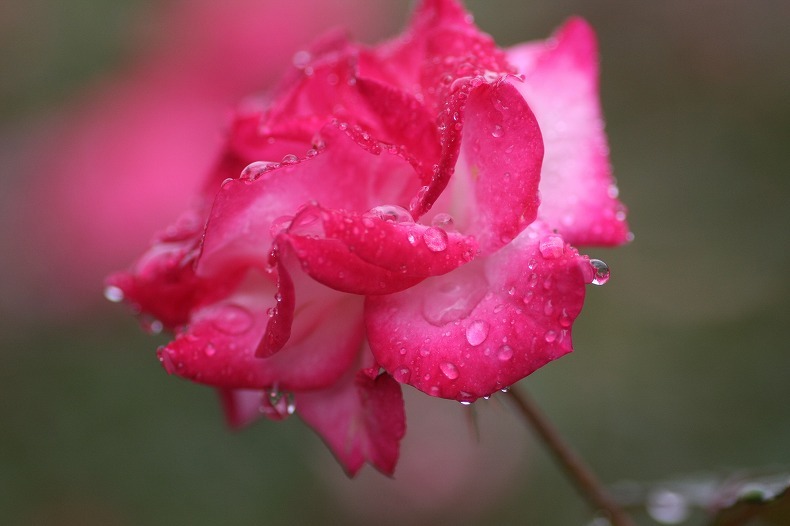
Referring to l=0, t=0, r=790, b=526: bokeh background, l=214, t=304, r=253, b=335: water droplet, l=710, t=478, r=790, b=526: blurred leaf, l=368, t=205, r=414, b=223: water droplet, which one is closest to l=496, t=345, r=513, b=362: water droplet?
l=368, t=205, r=414, b=223: water droplet

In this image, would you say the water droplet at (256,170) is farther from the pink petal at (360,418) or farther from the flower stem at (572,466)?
the flower stem at (572,466)

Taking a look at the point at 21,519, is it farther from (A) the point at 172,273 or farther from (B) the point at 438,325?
(B) the point at 438,325

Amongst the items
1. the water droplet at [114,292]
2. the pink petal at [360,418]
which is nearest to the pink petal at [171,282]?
the water droplet at [114,292]

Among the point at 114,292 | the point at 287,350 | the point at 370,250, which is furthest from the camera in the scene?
the point at 114,292

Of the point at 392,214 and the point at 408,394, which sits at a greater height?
the point at 392,214

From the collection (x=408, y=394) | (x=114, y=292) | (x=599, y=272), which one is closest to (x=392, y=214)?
(x=599, y=272)

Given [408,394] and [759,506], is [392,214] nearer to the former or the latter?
[759,506]

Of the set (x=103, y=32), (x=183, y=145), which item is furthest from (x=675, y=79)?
(x=103, y=32)

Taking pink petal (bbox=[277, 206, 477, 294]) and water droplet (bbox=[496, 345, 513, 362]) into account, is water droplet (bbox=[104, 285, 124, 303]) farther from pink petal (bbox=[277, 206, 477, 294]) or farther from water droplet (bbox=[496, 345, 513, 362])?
water droplet (bbox=[496, 345, 513, 362])
